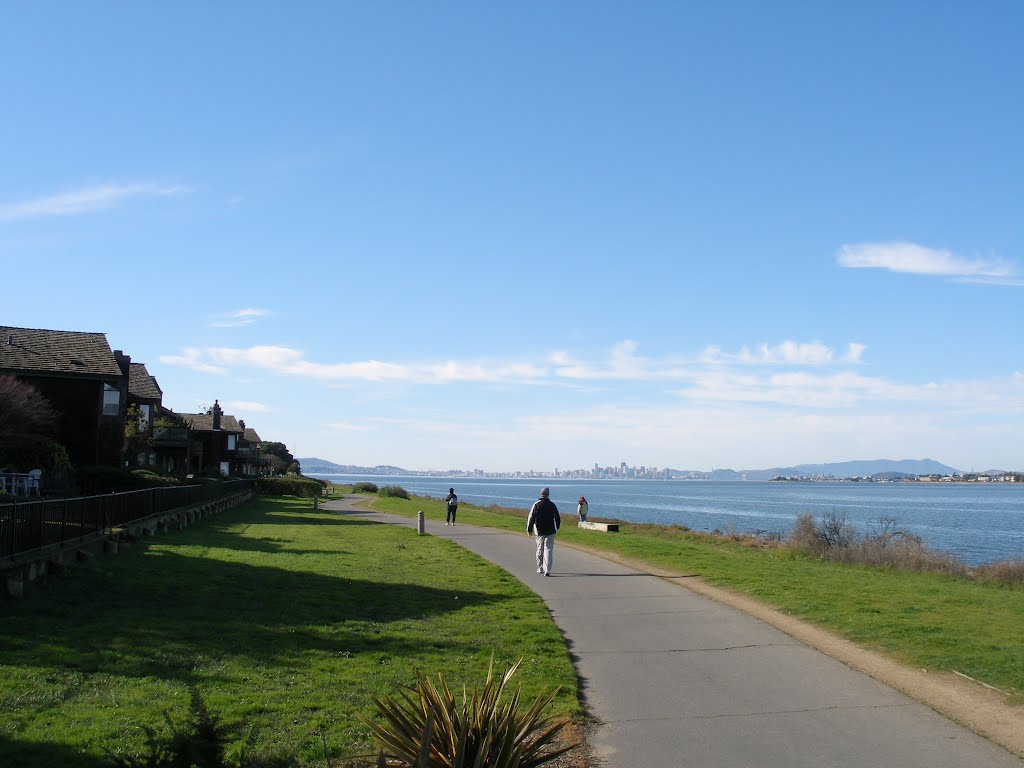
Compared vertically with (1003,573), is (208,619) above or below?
above

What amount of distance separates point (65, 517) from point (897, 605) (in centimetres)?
1334

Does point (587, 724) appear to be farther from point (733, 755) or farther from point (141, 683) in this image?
point (141, 683)

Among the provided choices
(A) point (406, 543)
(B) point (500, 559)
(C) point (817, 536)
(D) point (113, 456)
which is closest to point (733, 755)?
(B) point (500, 559)

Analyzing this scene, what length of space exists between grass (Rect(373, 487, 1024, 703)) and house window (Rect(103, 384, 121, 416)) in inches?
1028

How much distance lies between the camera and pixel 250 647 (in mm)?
9570

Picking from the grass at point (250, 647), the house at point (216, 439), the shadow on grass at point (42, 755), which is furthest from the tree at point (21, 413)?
the house at point (216, 439)

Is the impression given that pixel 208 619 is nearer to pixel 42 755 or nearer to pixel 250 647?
pixel 250 647

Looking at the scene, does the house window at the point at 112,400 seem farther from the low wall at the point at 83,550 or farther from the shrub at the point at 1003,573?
the shrub at the point at 1003,573

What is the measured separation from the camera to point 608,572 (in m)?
18.0

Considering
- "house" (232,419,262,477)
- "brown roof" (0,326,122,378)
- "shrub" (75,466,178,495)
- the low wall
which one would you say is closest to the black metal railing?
the low wall

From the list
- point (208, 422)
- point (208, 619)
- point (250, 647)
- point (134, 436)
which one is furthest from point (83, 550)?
point (208, 422)

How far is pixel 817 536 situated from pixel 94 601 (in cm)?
2619

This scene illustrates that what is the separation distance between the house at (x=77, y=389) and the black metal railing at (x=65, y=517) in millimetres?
14763

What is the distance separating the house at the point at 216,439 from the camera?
76.3 metres
